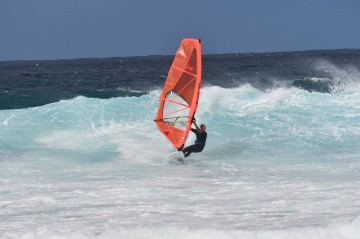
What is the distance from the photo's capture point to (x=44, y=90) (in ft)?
109

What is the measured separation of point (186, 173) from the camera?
404 inches

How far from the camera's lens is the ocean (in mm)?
6672

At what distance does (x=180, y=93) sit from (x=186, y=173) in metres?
2.81

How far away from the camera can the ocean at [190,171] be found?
667 centimetres

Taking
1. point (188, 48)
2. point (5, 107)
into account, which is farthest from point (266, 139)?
point (5, 107)

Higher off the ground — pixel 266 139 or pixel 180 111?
pixel 180 111

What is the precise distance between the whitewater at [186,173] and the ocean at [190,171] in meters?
0.02

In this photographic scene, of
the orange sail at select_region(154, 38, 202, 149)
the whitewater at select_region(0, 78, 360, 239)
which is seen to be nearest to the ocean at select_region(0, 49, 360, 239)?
the whitewater at select_region(0, 78, 360, 239)

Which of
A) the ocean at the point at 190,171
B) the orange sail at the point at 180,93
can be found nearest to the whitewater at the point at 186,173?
the ocean at the point at 190,171

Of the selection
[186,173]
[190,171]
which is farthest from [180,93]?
[186,173]

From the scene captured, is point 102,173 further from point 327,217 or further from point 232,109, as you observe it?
point 232,109

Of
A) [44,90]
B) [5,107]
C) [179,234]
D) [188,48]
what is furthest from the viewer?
[44,90]

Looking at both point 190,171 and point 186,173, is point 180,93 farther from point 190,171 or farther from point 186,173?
point 186,173

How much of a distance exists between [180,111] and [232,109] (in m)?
6.20
